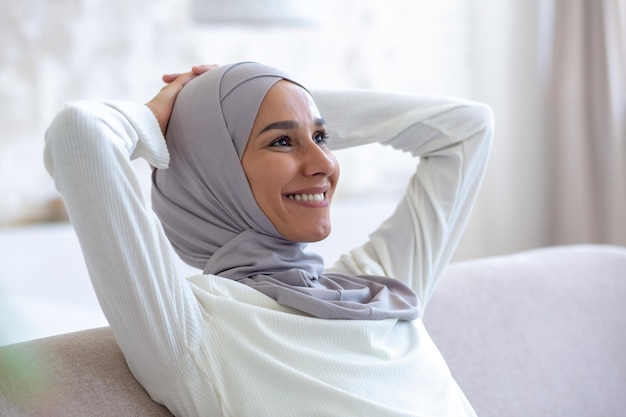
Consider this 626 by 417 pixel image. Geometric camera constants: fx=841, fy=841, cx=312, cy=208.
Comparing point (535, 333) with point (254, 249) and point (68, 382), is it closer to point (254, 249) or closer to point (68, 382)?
point (254, 249)

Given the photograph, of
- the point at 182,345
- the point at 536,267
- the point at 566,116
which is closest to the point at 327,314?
the point at 182,345

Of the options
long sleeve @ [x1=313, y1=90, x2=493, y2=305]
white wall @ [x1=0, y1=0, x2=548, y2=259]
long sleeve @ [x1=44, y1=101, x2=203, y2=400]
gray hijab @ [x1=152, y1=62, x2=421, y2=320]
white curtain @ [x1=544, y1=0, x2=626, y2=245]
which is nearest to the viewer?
long sleeve @ [x1=44, y1=101, x2=203, y2=400]

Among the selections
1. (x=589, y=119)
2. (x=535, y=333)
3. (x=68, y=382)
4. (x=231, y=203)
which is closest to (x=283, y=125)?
(x=231, y=203)

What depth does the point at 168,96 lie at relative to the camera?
1464mm

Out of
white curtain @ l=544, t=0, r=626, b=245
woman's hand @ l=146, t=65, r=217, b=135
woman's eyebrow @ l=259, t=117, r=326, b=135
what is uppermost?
woman's hand @ l=146, t=65, r=217, b=135

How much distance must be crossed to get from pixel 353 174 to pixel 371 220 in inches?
9.2

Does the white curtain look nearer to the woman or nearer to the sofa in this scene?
the sofa

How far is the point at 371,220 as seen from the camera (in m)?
3.80

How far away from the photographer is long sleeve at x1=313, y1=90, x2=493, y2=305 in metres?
1.66

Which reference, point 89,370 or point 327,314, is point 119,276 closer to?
point 89,370

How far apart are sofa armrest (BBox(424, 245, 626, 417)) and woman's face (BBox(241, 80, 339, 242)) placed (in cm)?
55

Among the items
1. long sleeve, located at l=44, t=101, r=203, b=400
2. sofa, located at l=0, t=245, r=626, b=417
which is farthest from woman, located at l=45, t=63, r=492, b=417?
sofa, located at l=0, t=245, r=626, b=417

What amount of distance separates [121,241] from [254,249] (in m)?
0.30

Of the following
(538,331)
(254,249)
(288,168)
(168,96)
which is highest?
(168,96)
